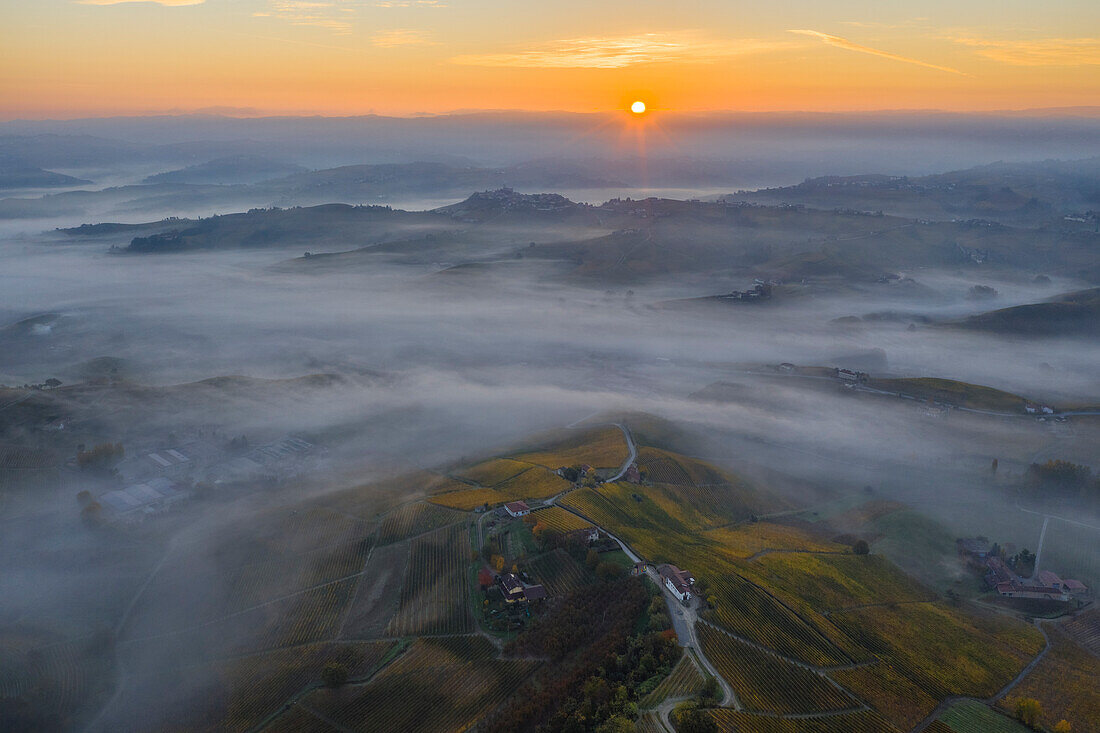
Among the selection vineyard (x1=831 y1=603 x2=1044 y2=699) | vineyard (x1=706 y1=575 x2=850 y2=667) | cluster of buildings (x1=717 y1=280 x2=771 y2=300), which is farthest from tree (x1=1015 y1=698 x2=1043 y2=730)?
cluster of buildings (x1=717 y1=280 x2=771 y2=300)

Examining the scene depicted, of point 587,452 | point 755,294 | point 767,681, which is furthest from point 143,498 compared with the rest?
point 755,294

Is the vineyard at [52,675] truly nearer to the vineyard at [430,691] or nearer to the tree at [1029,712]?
the vineyard at [430,691]

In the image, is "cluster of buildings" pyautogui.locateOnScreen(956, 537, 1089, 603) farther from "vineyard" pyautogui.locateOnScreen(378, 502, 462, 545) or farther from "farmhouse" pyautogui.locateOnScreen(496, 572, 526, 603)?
"vineyard" pyautogui.locateOnScreen(378, 502, 462, 545)

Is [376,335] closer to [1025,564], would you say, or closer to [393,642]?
[393,642]

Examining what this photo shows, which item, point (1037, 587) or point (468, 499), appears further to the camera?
point (468, 499)

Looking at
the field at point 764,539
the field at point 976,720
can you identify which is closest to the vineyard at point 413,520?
the field at point 764,539

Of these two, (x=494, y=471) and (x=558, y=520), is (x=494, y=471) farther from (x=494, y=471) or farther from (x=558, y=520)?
(x=558, y=520)

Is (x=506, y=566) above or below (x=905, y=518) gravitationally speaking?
above

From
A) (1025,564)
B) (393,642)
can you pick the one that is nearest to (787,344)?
(1025,564)
